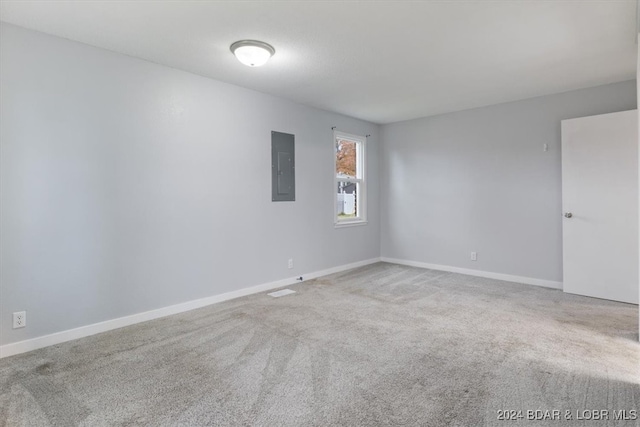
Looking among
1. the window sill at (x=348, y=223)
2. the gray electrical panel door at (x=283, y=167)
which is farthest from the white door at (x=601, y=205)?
the gray electrical panel door at (x=283, y=167)

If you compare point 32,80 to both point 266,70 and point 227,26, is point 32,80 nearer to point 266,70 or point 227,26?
point 227,26

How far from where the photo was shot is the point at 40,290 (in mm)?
2646

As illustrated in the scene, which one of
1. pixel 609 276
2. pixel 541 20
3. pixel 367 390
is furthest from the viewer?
pixel 609 276

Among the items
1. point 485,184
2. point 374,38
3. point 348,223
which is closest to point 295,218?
point 348,223

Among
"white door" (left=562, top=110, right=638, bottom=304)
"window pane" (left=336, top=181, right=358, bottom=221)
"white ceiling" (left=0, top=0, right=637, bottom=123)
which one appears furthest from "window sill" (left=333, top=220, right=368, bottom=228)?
"white door" (left=562, top=110, right=638, bottom=304)

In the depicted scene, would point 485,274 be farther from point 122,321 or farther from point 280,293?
point 122,321

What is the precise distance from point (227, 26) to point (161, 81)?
112cm

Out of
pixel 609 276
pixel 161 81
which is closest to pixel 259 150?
pixel 161 81

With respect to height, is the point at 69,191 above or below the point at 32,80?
below

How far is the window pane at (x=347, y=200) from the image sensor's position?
553cm

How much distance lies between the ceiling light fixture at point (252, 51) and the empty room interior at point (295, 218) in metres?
0.03

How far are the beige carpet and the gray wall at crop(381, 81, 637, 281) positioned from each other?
1.20 meters

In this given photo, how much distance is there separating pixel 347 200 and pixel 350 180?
1.11 feet

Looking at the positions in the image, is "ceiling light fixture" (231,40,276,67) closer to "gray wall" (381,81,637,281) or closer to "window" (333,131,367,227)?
"window" (333,131,367,227)
